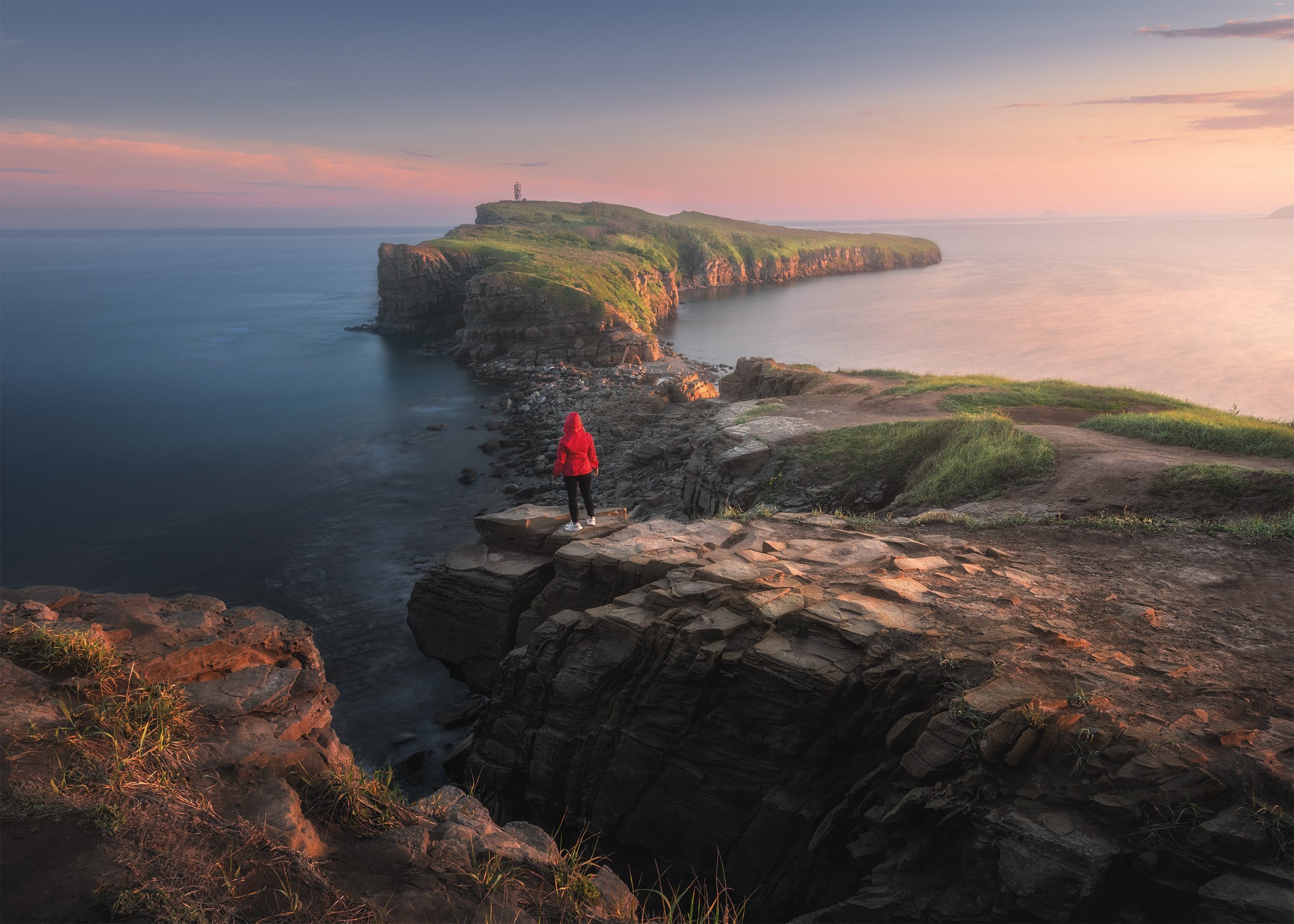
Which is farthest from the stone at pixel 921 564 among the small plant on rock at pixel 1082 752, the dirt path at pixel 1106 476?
the dirt path at pixel 1106 476

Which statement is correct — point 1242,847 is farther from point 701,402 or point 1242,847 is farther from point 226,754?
point 701,402

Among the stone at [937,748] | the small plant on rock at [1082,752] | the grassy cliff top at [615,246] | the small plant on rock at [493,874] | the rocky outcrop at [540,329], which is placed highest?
the grassy cliff top at [615,246]

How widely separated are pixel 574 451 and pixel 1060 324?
239 ft

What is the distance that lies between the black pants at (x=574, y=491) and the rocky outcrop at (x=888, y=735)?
4.01 ft

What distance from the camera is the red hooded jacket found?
46.4ft

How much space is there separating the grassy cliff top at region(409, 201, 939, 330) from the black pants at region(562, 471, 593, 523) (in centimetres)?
5017

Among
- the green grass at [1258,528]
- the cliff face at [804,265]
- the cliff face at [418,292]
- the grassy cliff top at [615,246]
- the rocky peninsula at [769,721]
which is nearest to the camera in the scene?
the rocky peninsula at [769,721]

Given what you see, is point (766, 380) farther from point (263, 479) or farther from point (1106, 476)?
point (263, 479)

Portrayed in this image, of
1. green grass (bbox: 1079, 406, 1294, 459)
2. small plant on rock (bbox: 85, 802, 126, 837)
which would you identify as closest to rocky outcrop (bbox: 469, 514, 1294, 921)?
small plant on rock (bbox: 85, 802, 126, 837)

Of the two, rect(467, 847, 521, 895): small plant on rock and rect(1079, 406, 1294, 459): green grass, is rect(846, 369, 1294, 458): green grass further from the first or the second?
rect(467, 847, 521, 895): small plant on rock

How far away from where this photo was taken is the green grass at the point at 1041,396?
24562 mm

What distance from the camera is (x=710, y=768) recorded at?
977 centimetres

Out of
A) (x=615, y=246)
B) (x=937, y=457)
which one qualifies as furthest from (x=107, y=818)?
(x=615, y=246)

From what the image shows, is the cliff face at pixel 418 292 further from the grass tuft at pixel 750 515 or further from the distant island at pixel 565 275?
the grass tuft at pixel 750 515
